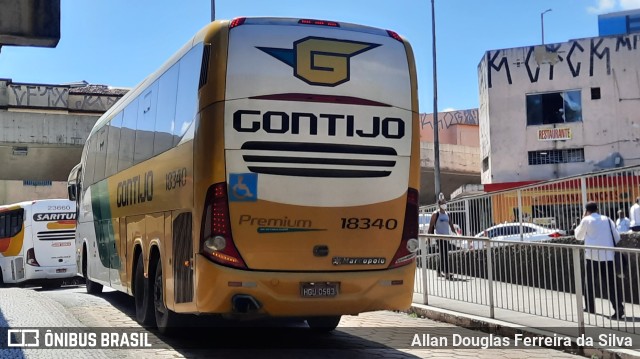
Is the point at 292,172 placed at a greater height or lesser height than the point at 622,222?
greater

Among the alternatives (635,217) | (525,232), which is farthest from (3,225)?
(635,217)

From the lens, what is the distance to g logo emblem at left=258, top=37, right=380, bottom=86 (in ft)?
23.1

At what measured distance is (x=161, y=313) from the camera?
8594 millimetres

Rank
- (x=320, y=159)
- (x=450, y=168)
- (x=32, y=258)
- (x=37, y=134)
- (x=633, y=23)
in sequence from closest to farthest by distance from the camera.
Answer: (x=320, y=159)
(x=32, y=258)
(x=37, y=134)
(x=450, y=168)
(x=633, y=23)

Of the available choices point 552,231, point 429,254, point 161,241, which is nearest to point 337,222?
point 161,241

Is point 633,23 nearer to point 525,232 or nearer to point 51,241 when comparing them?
point 525,232

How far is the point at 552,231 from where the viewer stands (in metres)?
14.3

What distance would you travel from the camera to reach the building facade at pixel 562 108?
33.8 metres

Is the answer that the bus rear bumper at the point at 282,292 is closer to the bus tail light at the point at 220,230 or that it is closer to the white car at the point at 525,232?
the bus tail light at the point at 220,230

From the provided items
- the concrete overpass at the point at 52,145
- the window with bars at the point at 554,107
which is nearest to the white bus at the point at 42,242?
the concrete overpass at the point at 52,145

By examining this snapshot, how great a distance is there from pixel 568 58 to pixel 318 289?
31788 mm

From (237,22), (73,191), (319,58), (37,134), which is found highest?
(37,134)

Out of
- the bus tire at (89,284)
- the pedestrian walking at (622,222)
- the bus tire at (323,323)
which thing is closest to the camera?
the bus tire at (323,323)

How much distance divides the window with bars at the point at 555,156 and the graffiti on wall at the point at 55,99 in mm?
29234
